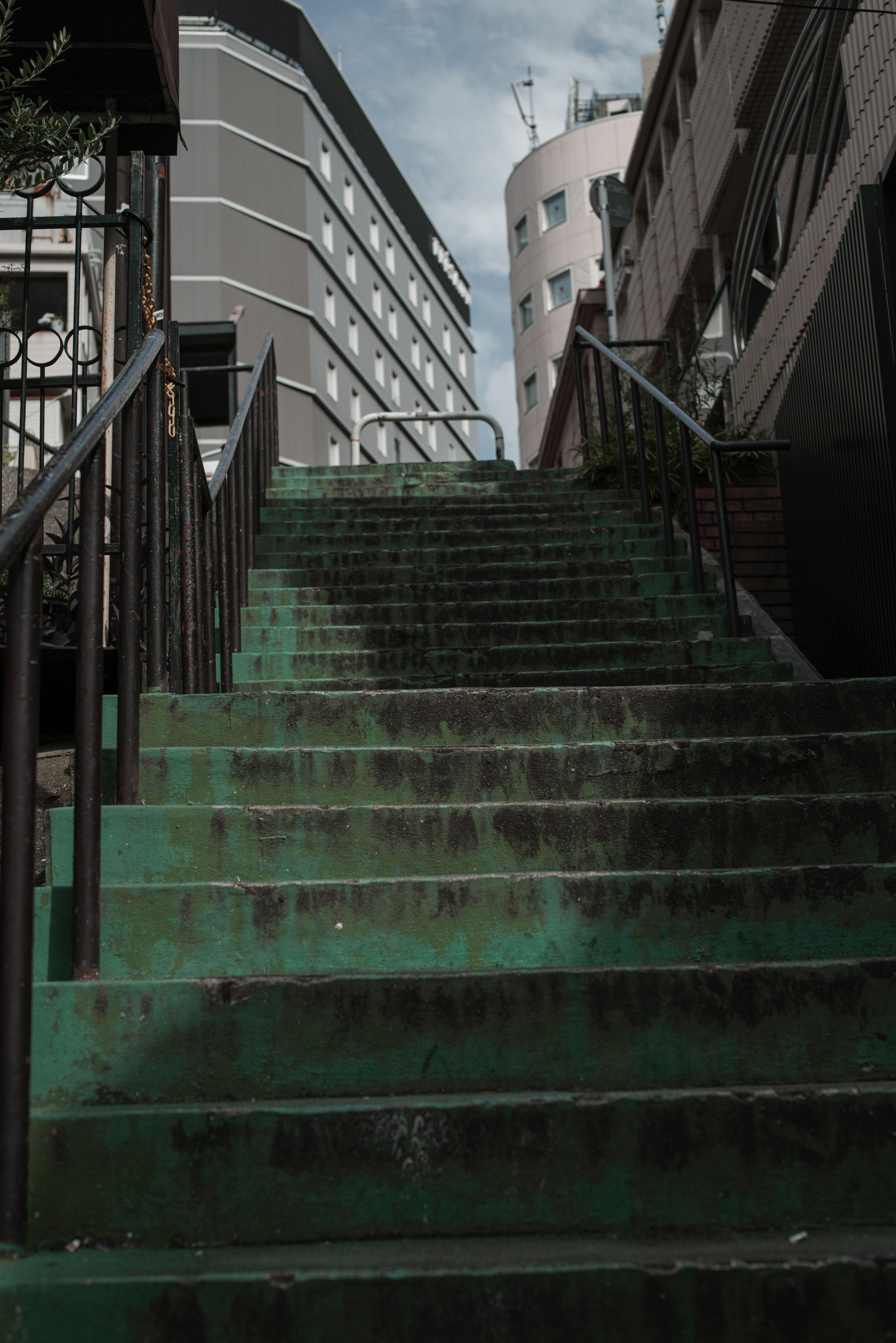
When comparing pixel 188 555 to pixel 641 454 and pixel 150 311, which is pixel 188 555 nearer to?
pixel 150 311

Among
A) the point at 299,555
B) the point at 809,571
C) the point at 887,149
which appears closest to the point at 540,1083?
the point at 299,555

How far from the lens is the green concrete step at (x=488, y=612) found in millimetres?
4594

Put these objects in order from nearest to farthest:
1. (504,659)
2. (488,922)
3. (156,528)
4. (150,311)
→ (488,922) → (156,528) → (150,311) → (504,659)

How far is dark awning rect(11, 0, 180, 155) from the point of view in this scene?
3457 mm

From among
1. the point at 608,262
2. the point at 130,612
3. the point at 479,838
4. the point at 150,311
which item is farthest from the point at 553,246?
the point at 479,838

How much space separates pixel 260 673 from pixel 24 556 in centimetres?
232

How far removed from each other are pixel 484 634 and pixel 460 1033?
7.88 ft

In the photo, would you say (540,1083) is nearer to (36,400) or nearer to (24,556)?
(24,556)

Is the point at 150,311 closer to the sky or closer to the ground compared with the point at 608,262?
closer to the ground

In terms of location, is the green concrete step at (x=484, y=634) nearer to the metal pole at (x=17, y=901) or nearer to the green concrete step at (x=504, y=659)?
the green concrete step at (x=504, y=659)

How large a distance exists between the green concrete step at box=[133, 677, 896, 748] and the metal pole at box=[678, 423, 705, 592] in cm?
150

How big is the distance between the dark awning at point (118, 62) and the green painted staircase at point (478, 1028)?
1971mm

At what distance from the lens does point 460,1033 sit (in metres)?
2.04

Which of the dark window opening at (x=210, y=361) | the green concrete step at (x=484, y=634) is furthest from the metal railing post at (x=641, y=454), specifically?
the dark window opening at (x=210, y=361)
